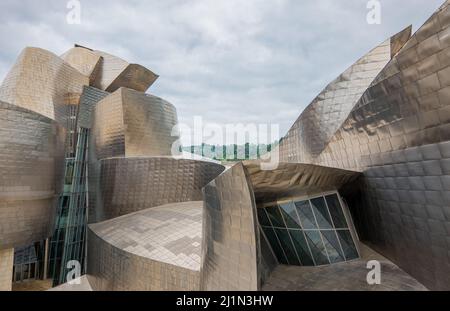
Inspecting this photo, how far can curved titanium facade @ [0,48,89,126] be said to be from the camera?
64.3 ft

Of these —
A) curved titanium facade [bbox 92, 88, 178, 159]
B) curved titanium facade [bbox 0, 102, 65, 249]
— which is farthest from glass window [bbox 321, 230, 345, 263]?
curved titanium facade [bbox 0, 102, 65, 249]

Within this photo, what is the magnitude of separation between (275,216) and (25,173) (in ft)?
41.7

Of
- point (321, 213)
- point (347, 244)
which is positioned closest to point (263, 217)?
point (321, 213)

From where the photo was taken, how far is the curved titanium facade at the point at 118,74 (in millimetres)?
24734

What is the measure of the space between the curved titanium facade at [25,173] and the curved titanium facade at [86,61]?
13.0m

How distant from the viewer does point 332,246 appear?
820 cm

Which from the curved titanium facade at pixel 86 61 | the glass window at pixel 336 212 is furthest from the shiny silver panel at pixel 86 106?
the glass window at pixel 336 212

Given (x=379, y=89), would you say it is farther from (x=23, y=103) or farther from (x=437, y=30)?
(x=23, y=103)

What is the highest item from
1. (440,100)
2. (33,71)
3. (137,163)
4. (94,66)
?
(94,66)

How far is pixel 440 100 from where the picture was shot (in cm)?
527

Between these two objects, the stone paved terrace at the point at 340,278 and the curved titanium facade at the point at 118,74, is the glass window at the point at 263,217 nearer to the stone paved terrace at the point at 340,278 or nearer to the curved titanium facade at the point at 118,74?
the stone paved terrace at the point at 340,278

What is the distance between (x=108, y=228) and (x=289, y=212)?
1038 centimetres
